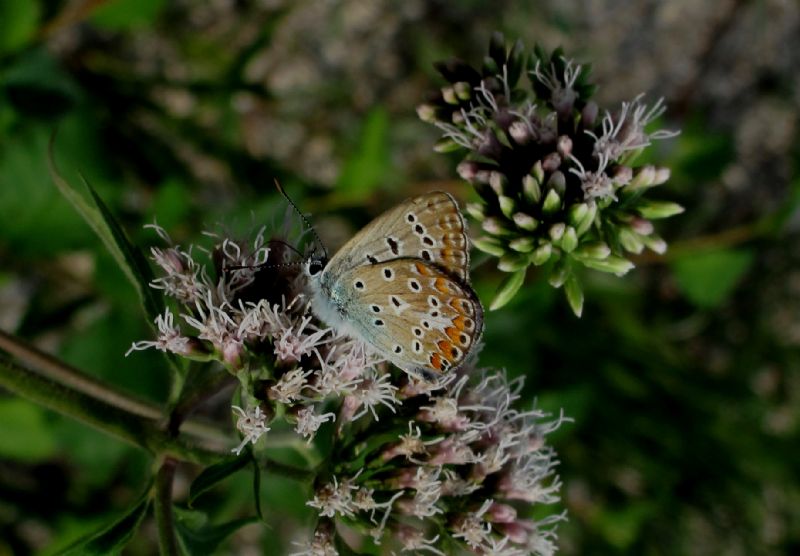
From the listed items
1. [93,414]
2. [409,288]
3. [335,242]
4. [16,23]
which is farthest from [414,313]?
[335,242]

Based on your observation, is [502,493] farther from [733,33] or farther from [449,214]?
[733,33]

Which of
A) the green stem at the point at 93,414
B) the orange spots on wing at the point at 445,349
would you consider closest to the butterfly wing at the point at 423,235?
the orange spots on wing at the point at 445,349

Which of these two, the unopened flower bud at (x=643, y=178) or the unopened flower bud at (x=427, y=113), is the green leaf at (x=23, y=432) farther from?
the unopened flower bud at (x=643, y=178)

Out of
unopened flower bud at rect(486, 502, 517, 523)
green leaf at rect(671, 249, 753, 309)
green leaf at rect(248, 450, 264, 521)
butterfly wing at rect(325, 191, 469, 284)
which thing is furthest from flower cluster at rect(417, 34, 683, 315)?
green leaf at rect(671, 249, 753, 309)

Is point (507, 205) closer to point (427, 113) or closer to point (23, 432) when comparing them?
point (427, 113)

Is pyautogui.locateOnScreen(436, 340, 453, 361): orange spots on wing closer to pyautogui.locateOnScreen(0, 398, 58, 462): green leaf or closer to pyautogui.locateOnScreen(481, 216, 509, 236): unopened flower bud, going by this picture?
pyautogui.locateOnScreen(481, 216, 509, 236): unopened flower bud

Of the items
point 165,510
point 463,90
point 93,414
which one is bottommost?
point 165,510
